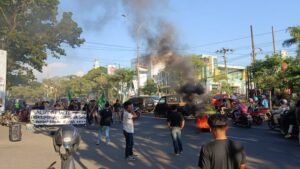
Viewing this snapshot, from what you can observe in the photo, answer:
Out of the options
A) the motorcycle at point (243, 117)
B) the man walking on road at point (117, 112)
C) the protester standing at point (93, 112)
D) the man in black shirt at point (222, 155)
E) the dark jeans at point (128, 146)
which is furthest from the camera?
the man walking on road at point (117, 112)

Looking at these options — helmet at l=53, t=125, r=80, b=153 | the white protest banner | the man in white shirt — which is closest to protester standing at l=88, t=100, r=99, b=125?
the white protest banner

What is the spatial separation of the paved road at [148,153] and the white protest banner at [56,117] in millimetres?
4680

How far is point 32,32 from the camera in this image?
113ft

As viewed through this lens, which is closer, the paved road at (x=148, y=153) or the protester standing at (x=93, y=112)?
the paved road at (x=148, y=153)

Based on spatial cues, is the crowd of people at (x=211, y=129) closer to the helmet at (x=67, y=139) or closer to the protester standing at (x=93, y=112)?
the protester standing at (x=93, y=112)

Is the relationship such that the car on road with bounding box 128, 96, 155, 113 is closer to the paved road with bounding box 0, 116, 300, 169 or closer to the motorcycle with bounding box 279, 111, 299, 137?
the paved road with bounding box 0, 116, 300, 169

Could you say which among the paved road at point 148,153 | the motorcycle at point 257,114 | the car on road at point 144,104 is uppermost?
the car on road at point 144,104

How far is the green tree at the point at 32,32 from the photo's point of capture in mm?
32375

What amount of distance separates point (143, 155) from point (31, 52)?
2418 cm

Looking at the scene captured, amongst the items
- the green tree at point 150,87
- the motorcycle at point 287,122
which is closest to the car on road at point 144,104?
the green tree at point 150,87

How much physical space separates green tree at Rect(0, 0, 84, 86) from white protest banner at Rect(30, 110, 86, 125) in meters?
12.6

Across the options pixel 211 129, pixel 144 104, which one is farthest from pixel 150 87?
pixel 211 129

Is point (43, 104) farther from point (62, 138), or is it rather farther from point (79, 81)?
point (79, 81)

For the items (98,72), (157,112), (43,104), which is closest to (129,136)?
(43,104)
